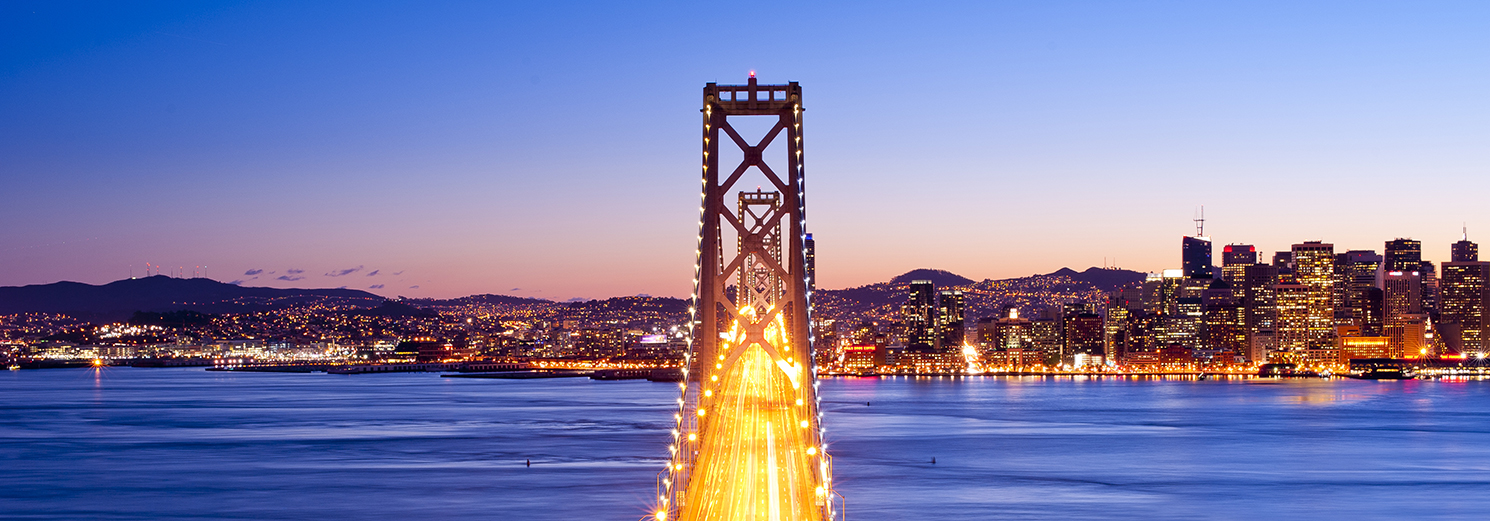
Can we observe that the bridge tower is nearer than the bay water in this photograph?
Yes

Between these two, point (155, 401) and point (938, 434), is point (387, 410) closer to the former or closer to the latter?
point (155, 401)

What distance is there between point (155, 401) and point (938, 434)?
6485cm

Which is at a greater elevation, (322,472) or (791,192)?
(791,192)

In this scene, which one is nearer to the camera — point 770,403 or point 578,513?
point 578,513

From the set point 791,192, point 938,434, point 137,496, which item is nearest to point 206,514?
point 137,496

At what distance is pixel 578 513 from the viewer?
39.5 m

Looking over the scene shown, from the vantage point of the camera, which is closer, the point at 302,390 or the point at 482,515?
the point at 482,515

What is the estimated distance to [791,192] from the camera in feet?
125

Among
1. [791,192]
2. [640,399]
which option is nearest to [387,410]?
[640,399]

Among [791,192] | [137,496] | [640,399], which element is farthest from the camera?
[640,399]

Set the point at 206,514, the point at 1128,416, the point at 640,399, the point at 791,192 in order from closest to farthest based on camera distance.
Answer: the point at 791,192
the point at 206,514
the point at 1128,416
the point at 640,399

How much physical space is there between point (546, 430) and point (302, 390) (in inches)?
2861

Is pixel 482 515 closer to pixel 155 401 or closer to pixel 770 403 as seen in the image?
pixel 770 403

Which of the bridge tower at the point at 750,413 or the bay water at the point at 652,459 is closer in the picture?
the bridge tower at the point at 750,413
